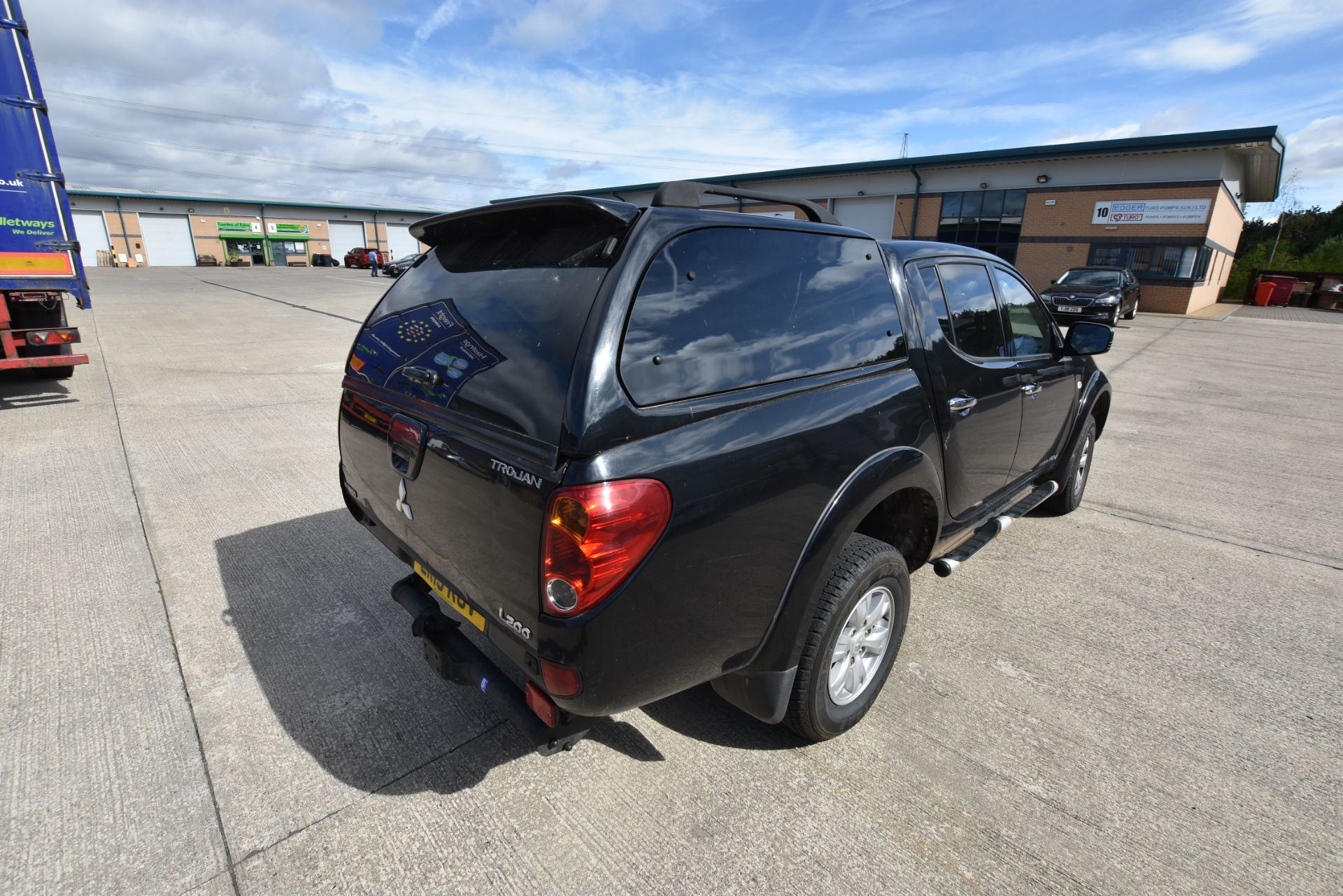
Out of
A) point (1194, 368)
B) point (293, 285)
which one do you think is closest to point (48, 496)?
point (1194, 368)

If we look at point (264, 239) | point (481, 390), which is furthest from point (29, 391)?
point (264, 239)

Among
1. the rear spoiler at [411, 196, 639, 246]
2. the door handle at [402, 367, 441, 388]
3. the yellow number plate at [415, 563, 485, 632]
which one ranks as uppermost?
the rear spoiler at [411, 196, 639, 246]

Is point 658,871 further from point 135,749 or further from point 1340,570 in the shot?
point 1340,570

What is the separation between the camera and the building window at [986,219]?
25891mm

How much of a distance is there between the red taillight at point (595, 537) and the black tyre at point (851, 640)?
83 centimetres

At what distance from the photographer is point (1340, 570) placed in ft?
12.9

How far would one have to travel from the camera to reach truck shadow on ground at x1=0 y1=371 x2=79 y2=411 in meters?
6.93

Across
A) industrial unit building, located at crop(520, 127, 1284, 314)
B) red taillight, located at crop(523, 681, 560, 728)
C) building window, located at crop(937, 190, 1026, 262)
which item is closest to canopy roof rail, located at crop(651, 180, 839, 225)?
red taillight, located at crop(523, 681, 560, 728)

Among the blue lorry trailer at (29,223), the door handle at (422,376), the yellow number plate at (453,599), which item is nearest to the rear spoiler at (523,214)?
the door handle at (422,376)

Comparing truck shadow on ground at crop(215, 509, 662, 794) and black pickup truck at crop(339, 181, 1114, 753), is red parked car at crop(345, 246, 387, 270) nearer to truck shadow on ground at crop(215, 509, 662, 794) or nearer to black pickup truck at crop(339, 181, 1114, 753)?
truck shadow on ground at crop(215, 509, 662, 794)

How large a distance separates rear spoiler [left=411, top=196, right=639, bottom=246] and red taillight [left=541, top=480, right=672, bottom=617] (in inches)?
32.8

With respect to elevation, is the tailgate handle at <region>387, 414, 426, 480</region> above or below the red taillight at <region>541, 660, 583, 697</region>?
above

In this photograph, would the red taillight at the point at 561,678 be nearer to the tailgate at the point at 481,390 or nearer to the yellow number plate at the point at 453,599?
the tailgate at the point at 481,390

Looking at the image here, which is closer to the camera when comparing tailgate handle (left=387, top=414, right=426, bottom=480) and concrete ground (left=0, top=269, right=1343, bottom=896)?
concrete ground (left=0, top=269, right=1343, bottom=896)
